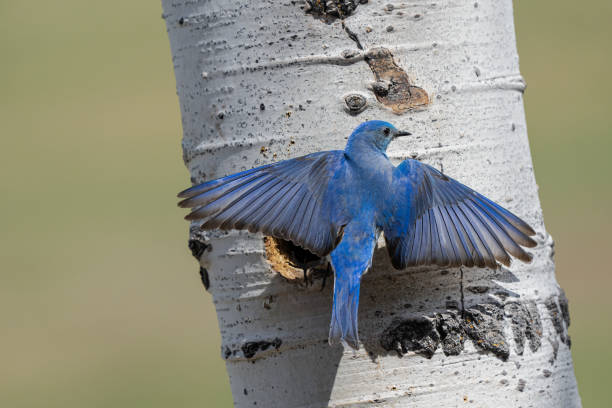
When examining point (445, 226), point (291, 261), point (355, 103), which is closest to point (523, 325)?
point (445, 226)

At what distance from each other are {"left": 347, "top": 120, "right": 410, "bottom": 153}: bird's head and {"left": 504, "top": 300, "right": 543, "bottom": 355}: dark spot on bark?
0.57m

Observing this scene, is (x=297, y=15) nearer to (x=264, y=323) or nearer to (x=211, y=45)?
(x=211, y=45)

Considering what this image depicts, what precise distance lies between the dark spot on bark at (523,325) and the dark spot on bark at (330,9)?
3.05 feet

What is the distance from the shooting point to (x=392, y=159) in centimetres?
249

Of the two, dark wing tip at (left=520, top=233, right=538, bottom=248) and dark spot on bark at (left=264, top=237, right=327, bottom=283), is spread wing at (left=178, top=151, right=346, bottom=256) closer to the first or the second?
dark spot on bark at (left=264, top=237, right=327, bottom=283)

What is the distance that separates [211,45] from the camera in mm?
2484

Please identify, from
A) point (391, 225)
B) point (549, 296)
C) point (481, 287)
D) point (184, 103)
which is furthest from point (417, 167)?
point (184, 103)

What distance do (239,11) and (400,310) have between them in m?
0.95

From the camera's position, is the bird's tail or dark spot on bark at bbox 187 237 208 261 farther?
dark spot on bark at bbox 187 237 208 261

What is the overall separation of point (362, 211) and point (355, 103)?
0.31 metres

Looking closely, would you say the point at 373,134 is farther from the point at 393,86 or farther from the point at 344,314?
the point at 344,314

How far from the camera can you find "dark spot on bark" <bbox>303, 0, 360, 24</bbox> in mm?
2410

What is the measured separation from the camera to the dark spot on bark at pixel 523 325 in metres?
Answer: 2.37

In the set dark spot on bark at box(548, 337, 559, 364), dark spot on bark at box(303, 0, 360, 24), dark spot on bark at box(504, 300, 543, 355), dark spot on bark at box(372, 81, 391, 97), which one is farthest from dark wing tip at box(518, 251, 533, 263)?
dark spot on bark at box(303, 0, 360, 24)
